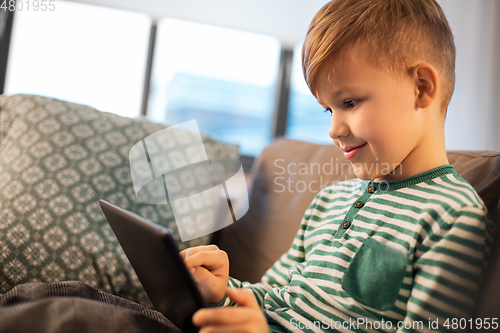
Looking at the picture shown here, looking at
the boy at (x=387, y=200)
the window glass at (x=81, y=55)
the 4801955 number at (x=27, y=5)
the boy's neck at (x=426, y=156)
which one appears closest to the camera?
the boy at (x=387, y=200)

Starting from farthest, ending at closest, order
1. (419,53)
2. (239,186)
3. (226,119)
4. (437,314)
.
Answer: (226,119), (239,186), (419,53), (437,314)

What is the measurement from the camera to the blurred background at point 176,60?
2.70m

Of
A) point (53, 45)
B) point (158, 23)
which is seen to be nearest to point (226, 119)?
point (158, 23)

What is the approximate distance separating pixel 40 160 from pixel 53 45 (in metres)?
2.39

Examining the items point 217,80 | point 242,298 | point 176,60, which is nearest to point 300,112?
point 217,80

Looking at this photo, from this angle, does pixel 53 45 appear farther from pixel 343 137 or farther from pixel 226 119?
pixel 343 137

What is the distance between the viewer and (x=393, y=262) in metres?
0.47

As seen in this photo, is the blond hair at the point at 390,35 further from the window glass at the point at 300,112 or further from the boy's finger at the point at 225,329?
the window glass at the point at 300,112

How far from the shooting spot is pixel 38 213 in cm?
75

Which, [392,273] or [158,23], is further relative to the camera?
[158,23]

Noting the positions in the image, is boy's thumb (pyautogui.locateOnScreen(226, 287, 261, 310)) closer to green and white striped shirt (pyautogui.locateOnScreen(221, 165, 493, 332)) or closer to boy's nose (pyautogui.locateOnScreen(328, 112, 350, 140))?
green and white striped shirt (pyautogui.locateOnScreen(221, 165, 493, 332))

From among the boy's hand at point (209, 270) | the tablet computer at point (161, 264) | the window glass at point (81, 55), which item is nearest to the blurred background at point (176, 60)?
the window glass at point (81, 55)

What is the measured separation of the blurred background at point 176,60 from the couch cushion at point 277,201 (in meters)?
1.41

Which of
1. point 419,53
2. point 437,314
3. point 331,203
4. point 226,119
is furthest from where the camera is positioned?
point 226,119
